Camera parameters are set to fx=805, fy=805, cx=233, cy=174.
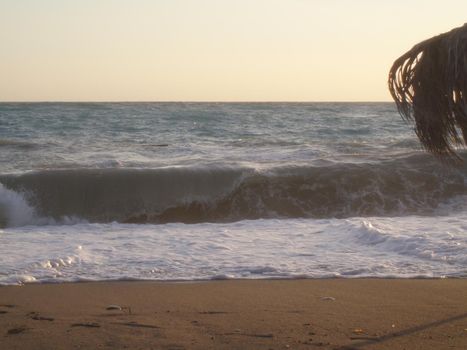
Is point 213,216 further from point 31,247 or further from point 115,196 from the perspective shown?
point 31,247

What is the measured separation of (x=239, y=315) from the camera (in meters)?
5.55

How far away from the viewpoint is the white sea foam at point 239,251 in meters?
7.35

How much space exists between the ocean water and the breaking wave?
0.03 meters

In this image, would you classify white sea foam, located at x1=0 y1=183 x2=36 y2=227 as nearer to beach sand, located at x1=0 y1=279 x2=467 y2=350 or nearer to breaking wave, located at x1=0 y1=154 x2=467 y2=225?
breaking wave, located at x1=0 y1=154 x2=467 y2=225

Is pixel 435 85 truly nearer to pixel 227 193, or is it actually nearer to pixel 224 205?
pixel 224 205

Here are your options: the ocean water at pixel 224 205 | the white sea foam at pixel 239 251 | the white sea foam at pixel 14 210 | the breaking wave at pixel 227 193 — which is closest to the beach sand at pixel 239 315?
the white sea foam at pixel 239 251

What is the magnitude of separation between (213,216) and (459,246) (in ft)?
18.6

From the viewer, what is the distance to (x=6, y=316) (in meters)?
5.57

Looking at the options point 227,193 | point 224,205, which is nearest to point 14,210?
point 224,205

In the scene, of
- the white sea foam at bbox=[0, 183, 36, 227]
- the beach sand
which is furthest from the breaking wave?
the beach sand

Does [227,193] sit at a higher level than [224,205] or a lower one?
higher

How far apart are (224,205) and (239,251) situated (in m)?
5.51

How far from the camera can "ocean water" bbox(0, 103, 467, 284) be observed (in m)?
7.73

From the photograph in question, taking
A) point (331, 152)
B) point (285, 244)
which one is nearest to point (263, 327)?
point (285, 244)
